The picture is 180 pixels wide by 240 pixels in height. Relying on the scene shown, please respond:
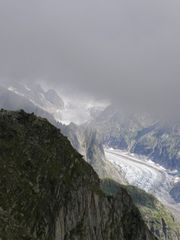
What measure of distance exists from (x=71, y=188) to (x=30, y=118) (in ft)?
68.8

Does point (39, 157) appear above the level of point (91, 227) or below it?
above

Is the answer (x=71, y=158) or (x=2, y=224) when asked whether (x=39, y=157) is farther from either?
(x=2, y=224)

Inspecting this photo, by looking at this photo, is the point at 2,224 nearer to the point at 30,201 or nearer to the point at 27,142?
the point at 30,201

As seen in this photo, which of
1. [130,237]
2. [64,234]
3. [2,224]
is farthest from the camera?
[130,237]

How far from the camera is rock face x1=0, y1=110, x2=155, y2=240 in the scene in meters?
101

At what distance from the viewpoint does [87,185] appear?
123 metres

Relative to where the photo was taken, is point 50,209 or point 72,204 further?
point 72,204

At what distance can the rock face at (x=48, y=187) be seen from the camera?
3967 inches

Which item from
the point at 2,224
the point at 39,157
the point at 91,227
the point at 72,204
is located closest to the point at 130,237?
the point at 91,227

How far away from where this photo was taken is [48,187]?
11019 centimetres

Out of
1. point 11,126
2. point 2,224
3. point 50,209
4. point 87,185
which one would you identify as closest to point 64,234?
point 50,209

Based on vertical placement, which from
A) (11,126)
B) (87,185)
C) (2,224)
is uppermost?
(11,126)

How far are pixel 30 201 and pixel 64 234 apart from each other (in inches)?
500

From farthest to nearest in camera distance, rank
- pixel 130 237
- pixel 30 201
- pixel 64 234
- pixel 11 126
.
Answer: pixel 130 237, pixel 11 126, pixel 64 234, pixel 30 201
